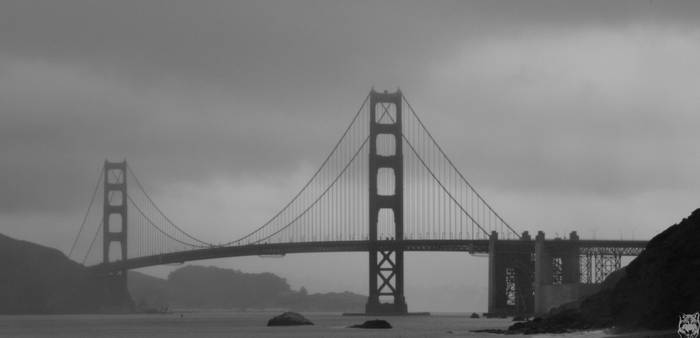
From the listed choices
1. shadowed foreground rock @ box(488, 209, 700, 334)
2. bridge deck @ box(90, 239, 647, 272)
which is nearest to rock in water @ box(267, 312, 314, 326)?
bridge deck @ box(90, 239, 647, 272)

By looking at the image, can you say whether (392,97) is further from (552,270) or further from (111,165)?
(111,165)

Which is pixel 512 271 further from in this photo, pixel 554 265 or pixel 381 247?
pixel 381 247

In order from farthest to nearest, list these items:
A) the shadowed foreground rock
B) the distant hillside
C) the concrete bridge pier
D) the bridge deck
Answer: the distant hillside
the bridge deck
the concrete bridge pier
the shadowed foreground rock

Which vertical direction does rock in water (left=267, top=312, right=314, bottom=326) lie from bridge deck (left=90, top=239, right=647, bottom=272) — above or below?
below

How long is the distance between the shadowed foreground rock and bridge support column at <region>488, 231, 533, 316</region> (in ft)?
191

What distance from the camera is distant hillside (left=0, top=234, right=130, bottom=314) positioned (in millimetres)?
176375

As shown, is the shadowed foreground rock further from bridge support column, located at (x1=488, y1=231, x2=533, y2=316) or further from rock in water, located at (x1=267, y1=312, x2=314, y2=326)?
bridge support column, located at (x1=488, y1=231, x2=533, y2=316)

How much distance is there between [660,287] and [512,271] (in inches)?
2732

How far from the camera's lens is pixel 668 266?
5703cm

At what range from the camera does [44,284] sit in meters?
182

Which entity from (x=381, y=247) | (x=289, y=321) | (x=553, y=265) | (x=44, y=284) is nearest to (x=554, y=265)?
(x=553, y=265)

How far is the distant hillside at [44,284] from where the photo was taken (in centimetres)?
17638

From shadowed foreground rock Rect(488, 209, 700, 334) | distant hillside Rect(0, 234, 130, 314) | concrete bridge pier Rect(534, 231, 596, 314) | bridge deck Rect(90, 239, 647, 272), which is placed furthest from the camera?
distant hillside Rect(0, 234, 130, 314)

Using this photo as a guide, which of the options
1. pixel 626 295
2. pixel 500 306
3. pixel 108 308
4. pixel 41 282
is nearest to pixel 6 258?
pixel 41 282
